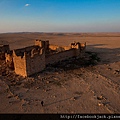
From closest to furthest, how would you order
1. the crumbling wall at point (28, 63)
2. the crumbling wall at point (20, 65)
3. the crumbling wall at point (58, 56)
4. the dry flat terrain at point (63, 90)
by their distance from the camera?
the dry flat terrain at point (63, 90) → the crumbling wall at point (28, 63) → the crumbling wall at point (20, 65) → the crumbling wall at point (58, 56)

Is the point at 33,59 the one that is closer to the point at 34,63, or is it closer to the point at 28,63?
the point at 34,63

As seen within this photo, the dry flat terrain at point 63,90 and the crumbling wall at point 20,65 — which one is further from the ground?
the crumbling wall at point 20,65

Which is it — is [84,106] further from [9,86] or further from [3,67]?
[3,67]

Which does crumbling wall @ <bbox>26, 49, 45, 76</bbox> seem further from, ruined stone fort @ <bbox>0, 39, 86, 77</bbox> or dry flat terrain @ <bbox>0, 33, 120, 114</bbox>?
dry flat terrain @ <bbox>0, 33, 120, 114</bbox>

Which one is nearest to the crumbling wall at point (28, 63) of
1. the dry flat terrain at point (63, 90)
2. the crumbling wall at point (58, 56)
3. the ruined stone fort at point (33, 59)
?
the ruined stone fort at point (33, 59)

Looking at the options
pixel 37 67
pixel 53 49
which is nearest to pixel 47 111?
pixel 37 67

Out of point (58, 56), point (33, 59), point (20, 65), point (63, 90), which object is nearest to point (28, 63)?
point (33, 59)

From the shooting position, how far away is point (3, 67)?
16.3m

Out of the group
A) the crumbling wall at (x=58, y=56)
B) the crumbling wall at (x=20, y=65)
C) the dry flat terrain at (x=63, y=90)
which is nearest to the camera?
the dry flat terrain at (x=63, y=90)

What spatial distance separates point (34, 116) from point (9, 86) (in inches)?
186

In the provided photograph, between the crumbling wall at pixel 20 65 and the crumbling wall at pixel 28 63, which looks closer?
the crumbling wall at pixel 28 63

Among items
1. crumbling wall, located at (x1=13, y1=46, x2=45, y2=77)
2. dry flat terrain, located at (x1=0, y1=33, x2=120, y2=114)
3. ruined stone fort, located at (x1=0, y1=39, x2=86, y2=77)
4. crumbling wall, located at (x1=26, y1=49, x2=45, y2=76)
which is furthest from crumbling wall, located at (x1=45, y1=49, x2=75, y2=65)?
crumbling wall, located at (x1=13, y1=46, x2=45, y2=77)

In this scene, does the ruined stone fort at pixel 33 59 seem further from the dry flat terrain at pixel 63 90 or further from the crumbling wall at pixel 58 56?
the dry flat terrain at pixel 63 90

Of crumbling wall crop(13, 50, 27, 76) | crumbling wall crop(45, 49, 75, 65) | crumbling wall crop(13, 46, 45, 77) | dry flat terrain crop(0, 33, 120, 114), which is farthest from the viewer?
crumbling wall crop(45, 49, 75, 65)
